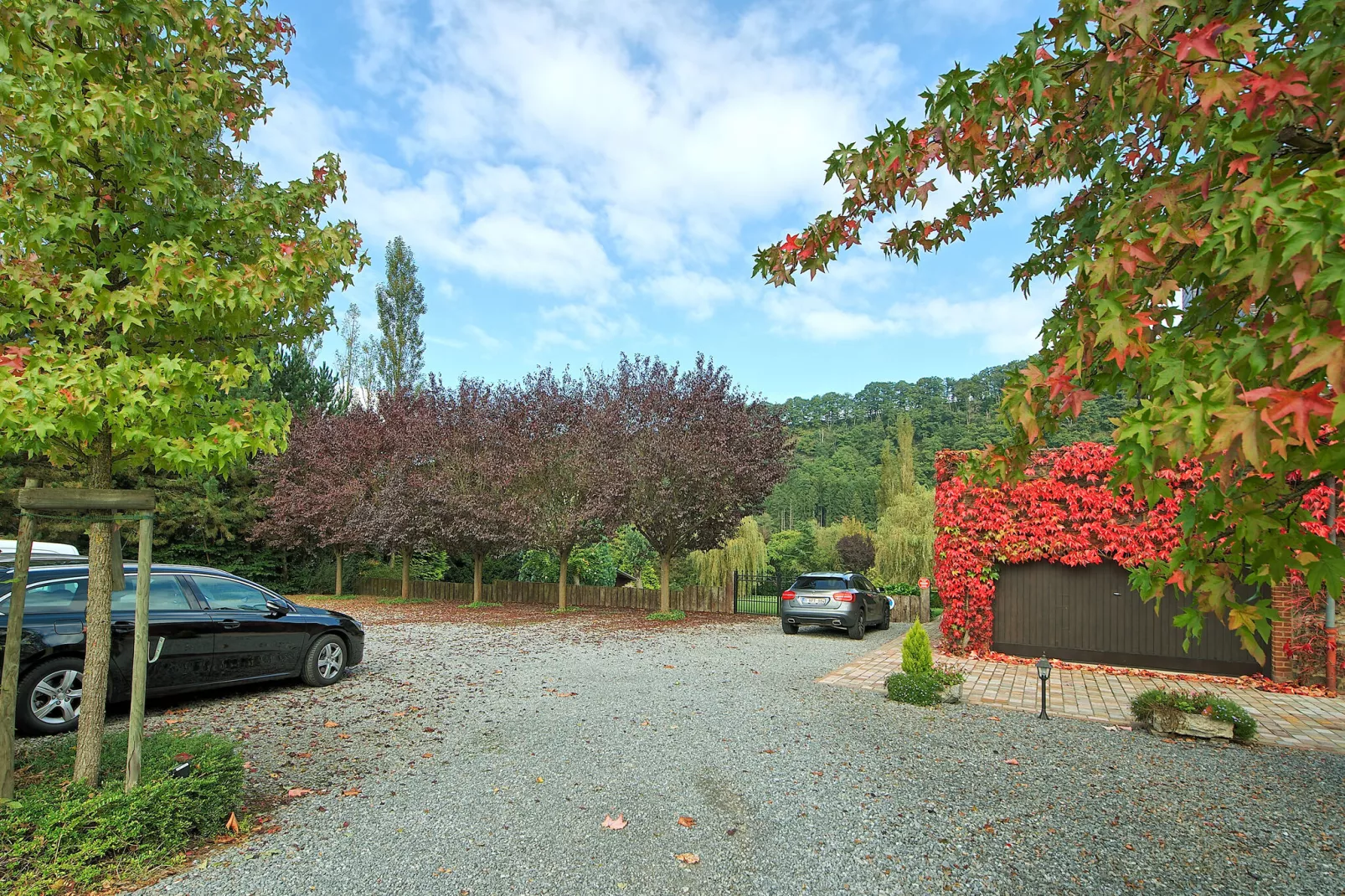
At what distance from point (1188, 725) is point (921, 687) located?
98.0 inches

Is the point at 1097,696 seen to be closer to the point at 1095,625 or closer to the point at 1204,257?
the point at 1095,625

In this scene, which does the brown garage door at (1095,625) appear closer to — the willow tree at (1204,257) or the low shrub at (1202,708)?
the low shrub at (1202,708)

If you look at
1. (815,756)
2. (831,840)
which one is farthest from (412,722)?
(831,840)

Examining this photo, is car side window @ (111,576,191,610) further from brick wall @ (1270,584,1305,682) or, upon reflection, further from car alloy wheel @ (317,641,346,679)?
brick wall @ (1270,584,1305,682)

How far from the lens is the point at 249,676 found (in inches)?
298

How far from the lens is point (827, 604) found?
45.5 ft

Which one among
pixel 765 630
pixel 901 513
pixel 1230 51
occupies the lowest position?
pixel 765 630

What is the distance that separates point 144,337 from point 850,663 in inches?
388

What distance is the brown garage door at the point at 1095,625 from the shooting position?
1005 centimetres

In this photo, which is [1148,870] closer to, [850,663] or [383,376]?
[850,663]

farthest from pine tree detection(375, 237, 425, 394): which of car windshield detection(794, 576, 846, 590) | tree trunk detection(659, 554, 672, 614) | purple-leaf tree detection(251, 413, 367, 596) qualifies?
car windshield detection(794, 576, 846, 590)

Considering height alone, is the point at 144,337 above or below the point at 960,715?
above

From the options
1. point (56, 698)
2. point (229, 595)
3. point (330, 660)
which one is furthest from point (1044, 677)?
point (56, 698)

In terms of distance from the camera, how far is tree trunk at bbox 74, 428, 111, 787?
400 cm
